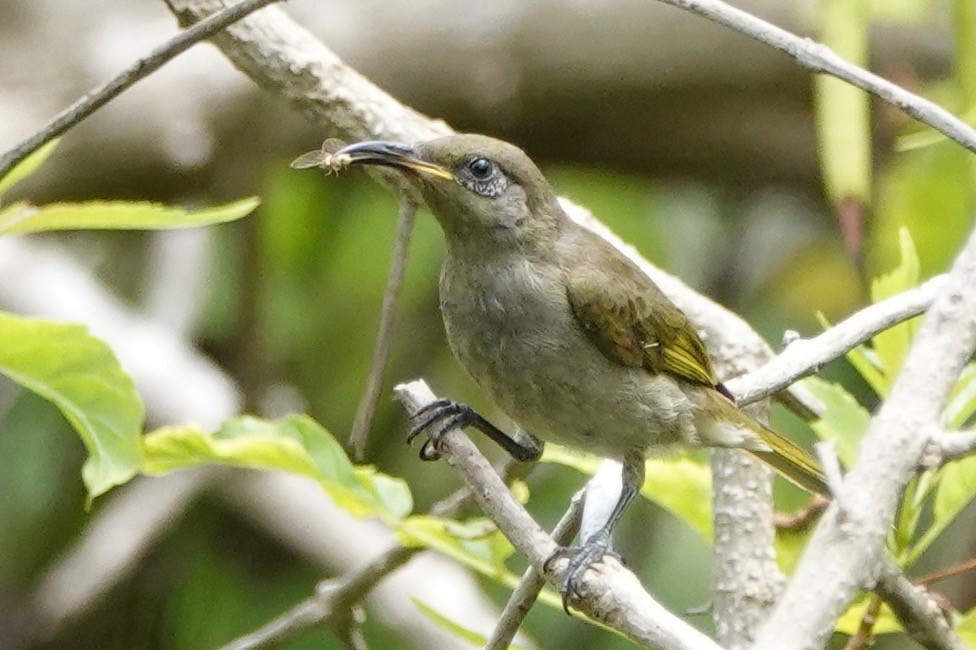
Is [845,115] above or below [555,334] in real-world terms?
above

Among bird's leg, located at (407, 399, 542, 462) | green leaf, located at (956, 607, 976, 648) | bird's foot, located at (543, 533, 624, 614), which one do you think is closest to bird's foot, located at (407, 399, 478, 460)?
bird's leg, located at (407, 399, 542, 462)

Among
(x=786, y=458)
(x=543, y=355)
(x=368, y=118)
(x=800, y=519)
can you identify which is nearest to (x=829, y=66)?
(x=543, y=355)

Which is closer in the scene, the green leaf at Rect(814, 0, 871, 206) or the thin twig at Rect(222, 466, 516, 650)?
the green leaf at Rect(814, 0, 871, 206)

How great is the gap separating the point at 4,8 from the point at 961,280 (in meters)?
4.82

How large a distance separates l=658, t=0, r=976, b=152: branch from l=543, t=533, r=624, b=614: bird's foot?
2.92 ft

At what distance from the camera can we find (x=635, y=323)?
3.39 meters

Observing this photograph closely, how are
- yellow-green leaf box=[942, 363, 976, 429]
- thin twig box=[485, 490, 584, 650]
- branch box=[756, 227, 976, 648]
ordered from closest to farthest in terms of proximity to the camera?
branch box=[756, 227, 976, 648] < thin twig box=[485, 490, 584, 650] < yellow-green leaf box=[942, 363, 976, 429]

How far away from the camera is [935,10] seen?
6.32m

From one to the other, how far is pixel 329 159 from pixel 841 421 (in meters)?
1.13

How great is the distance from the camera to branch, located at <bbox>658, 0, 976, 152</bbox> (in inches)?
89.6

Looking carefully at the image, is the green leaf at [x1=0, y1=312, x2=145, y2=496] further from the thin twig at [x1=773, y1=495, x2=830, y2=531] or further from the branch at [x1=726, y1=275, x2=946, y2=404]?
the thin twig at [x1=773, y1=495, x2=830, y2=531]

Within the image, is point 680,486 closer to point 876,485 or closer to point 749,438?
point 749,438

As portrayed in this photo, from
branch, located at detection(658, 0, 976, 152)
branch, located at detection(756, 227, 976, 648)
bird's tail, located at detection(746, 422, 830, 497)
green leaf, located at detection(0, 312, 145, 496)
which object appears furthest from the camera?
bird's tail, located at detection(746, 422, 830, 497)

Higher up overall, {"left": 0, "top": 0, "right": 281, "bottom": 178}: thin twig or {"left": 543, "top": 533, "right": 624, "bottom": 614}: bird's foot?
{"left": 0, "top": 0, "right": 281, "bottom": 178}: thin twig
